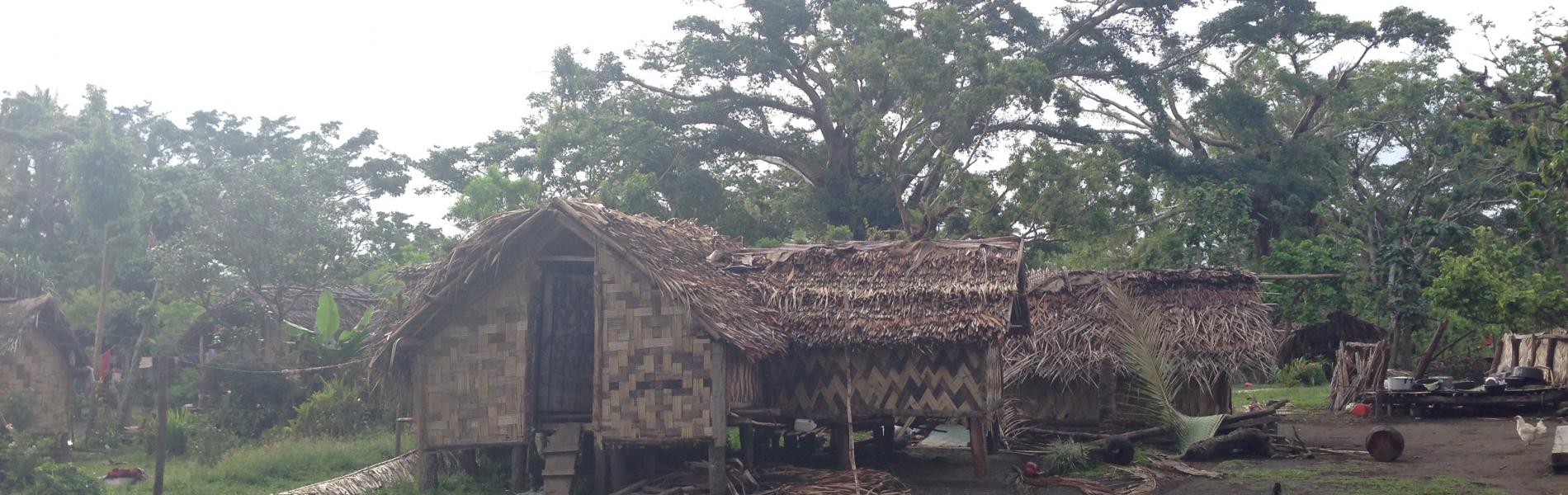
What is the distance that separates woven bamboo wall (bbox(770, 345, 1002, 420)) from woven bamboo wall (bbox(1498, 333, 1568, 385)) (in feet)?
35.3

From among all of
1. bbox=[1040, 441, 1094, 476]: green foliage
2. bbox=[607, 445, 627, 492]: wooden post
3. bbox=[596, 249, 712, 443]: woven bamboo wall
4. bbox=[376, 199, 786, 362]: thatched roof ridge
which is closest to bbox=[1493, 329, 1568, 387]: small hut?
bbox=[1040, 441, 1094, 476]: green foliage

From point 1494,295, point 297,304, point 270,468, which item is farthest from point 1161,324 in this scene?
point 297,304

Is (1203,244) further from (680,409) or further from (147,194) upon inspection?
(147,194)

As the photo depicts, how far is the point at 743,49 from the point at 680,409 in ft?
47.9

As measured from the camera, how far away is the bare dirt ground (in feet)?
35.3

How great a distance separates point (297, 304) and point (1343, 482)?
1895 cm

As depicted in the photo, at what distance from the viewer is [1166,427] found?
13.7 m

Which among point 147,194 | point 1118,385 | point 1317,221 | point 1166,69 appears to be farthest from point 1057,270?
point 147,194

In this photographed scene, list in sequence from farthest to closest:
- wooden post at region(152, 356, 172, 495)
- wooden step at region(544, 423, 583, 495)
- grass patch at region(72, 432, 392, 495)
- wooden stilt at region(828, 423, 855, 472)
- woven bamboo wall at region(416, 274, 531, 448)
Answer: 1. wooden stilt at region(828, 423, 855, 472)
2. grass patch at region(72, 432, 392, 495)
3. woven bamboo wall at region(416, 274, 531, 448)
4. wooden step at region(544, 423, 583, 495)
5. wooden post at region(152, 356, 172, 495)

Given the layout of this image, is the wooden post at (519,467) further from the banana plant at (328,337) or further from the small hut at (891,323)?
the banana plant at (328,337)

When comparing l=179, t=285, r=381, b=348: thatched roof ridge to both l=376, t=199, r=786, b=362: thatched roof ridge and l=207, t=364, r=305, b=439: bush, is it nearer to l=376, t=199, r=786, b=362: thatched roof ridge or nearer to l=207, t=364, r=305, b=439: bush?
l=207, t=364, r=305, b=439: bush

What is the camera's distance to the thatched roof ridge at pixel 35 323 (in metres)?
16.6

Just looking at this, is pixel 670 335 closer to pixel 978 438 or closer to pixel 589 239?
pixel 589 239

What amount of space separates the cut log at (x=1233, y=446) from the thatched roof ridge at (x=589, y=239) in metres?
5.15
